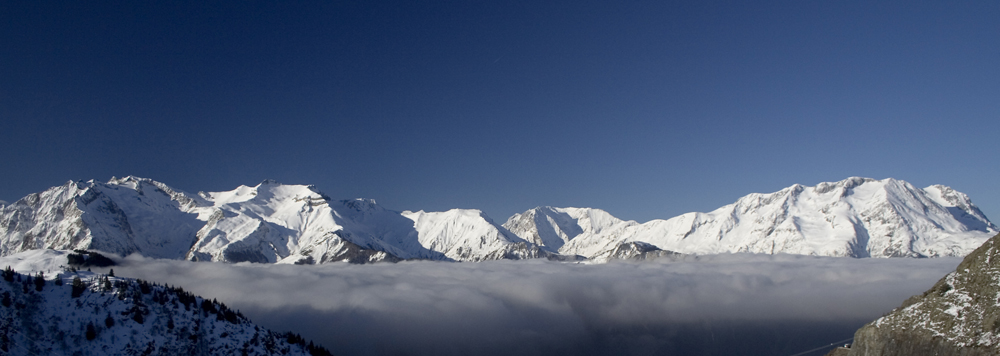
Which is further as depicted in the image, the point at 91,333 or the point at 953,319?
the point at 91,333

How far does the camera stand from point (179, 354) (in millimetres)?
193250

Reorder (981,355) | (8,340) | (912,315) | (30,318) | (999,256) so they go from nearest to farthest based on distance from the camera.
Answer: (981,355) → (999,256) → (912,315) → (8,340) → (30,318)

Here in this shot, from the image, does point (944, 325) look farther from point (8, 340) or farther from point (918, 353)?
point (8, 340)

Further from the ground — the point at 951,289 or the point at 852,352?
the point at 951,289

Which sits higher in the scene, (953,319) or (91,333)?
(953,319)

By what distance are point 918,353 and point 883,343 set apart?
726cm

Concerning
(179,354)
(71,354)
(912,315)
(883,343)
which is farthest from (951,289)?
(71,354)

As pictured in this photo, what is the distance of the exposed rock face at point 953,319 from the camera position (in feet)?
Answer: 303

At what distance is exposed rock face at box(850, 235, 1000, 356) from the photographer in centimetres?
9225

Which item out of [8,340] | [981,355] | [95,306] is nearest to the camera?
[981,355]

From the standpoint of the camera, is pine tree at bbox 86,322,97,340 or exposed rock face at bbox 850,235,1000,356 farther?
pine tree at bbox 86,322,97,340

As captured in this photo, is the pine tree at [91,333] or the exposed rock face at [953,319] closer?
the exposed rock face at [953,319]

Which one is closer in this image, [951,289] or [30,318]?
[951,289]

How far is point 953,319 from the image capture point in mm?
97562
